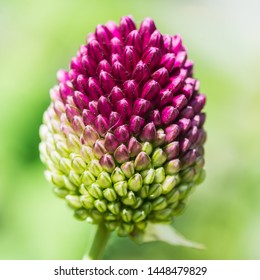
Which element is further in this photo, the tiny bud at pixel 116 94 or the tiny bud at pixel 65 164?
the tiny bud at pixel 65 164

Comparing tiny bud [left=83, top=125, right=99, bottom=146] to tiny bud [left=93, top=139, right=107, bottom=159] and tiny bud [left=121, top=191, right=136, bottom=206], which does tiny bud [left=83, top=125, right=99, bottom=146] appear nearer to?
tiny bud [left=93, top=139, right=107, bottom=159]

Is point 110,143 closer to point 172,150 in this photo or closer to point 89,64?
point 172,150

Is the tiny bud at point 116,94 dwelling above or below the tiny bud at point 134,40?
below

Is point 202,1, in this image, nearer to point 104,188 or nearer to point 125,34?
point 125,34

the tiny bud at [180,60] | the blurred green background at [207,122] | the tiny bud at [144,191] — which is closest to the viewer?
the tiny bud at [144,191]

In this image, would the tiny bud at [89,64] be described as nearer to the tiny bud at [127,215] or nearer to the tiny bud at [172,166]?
the tiny bud at [172,166]

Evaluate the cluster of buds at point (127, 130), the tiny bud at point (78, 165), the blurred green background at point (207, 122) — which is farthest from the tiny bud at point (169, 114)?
the blurred green background at point (207, 122)
